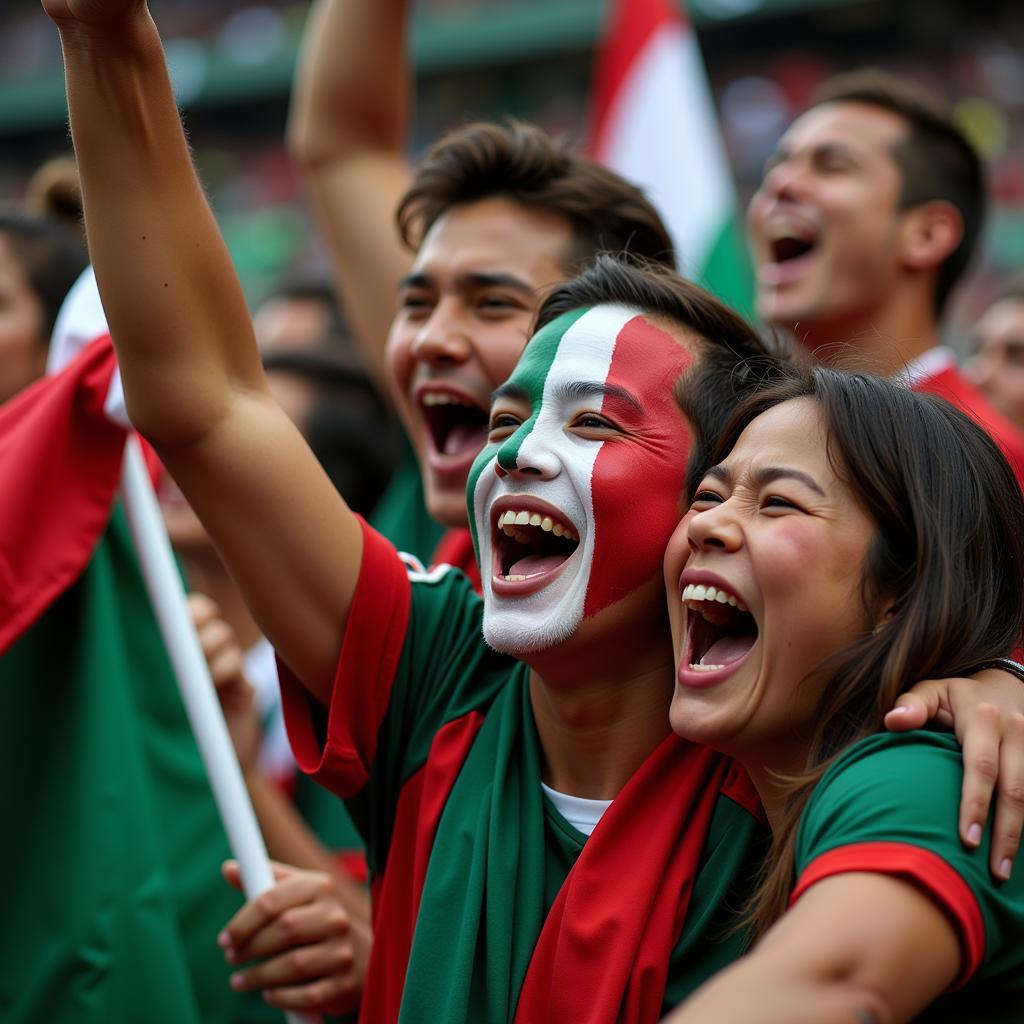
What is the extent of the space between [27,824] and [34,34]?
82.8 feet

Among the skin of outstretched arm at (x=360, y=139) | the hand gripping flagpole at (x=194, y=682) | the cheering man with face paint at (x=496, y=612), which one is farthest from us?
the skin of outstretched arm at (x=360, y=139)

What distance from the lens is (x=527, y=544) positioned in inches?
96.0

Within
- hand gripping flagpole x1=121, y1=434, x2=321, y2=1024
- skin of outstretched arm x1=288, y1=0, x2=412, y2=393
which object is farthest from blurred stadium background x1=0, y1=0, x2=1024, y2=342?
hand gripping flagpole x1=121, y1=434, x2=321, y2=1024

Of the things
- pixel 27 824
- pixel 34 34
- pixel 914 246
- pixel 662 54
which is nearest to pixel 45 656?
pixel 27 824

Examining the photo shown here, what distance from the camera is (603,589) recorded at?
7.41ft

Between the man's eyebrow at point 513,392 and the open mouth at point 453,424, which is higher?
the open mouth at point 453,424

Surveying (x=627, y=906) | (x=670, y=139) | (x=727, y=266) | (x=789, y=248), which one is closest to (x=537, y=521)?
(x=627, y=906)

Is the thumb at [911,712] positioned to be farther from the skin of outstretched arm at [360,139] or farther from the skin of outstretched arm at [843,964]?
the skin of outstretched arm at [360,139]

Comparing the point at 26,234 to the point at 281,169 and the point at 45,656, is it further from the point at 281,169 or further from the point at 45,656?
the point at 281,169

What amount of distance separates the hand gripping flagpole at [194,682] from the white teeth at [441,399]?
57 centimetres

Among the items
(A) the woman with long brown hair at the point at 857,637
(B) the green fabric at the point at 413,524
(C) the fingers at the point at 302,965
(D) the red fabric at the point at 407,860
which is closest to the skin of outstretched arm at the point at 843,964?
(A) the woman with long brown hair at the point at 857,637

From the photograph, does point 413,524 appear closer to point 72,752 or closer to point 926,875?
point 72,752

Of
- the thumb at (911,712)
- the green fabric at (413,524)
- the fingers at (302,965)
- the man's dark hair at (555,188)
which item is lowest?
the fingers at (302,965)

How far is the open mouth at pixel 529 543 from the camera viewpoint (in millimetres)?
2289
